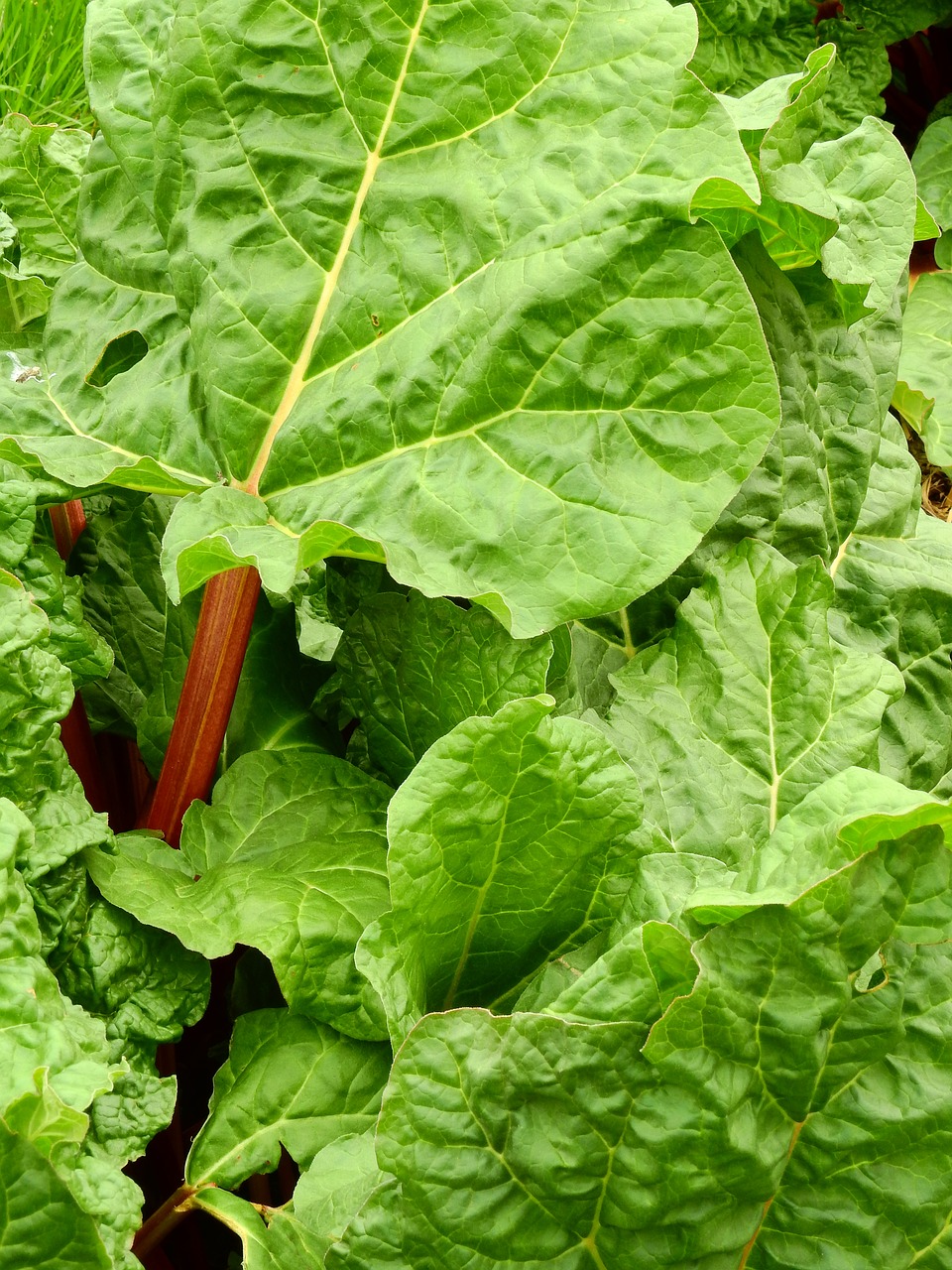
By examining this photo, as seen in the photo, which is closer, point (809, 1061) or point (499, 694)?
point (809, 1061)

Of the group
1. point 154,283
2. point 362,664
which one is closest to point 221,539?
point 362,664

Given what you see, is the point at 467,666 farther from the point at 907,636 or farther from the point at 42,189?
the point at 42,189

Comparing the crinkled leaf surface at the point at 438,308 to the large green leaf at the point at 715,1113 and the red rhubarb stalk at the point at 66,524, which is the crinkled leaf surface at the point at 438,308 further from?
the large green leaf at the point at 715,1113

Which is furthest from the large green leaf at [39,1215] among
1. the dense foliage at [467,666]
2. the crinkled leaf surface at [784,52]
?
the crinkled leaf surface at [784,52]

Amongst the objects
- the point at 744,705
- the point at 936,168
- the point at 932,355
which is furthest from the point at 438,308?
the point at 936,168

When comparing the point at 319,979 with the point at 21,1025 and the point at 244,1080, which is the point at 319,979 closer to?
the point at 244,1080
